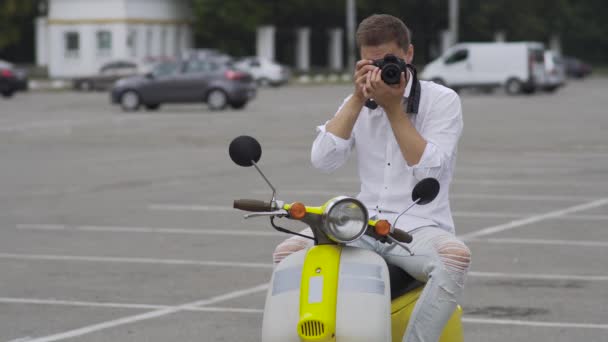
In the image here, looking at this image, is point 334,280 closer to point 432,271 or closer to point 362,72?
point 432,271

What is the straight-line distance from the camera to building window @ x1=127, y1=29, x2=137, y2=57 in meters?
73.3

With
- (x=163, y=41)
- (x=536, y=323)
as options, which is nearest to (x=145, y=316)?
(x=536, y=323)

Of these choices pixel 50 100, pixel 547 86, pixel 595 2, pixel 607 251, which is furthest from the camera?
pixel 595 2

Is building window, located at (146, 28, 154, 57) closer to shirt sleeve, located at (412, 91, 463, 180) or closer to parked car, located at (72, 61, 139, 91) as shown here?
parked car, located at (72, 61, 139, 91)

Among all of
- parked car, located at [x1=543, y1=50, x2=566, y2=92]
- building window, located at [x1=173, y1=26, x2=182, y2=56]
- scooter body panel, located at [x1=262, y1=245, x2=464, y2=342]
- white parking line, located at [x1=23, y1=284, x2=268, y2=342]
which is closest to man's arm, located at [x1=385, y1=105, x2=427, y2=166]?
scooter body panel, located at [x1=262, y1=245, x2=464, y2=342]

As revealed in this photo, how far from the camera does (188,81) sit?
38219 mm

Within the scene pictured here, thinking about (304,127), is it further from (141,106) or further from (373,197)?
(373,197)

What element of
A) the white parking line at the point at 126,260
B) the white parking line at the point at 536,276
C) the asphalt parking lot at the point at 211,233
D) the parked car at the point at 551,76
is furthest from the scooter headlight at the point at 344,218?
the parked car at the point at 551,76

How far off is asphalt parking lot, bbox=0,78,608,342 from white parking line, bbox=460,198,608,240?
2 centimetres

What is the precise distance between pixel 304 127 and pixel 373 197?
23.8 metres

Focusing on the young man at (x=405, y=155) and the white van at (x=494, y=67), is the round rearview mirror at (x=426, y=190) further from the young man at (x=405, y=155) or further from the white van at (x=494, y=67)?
the white van at (x=494, y=67)

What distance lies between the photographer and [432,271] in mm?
4898

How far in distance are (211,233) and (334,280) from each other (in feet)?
24.4

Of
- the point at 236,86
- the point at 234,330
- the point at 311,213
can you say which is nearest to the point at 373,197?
A: the point at 311,213
